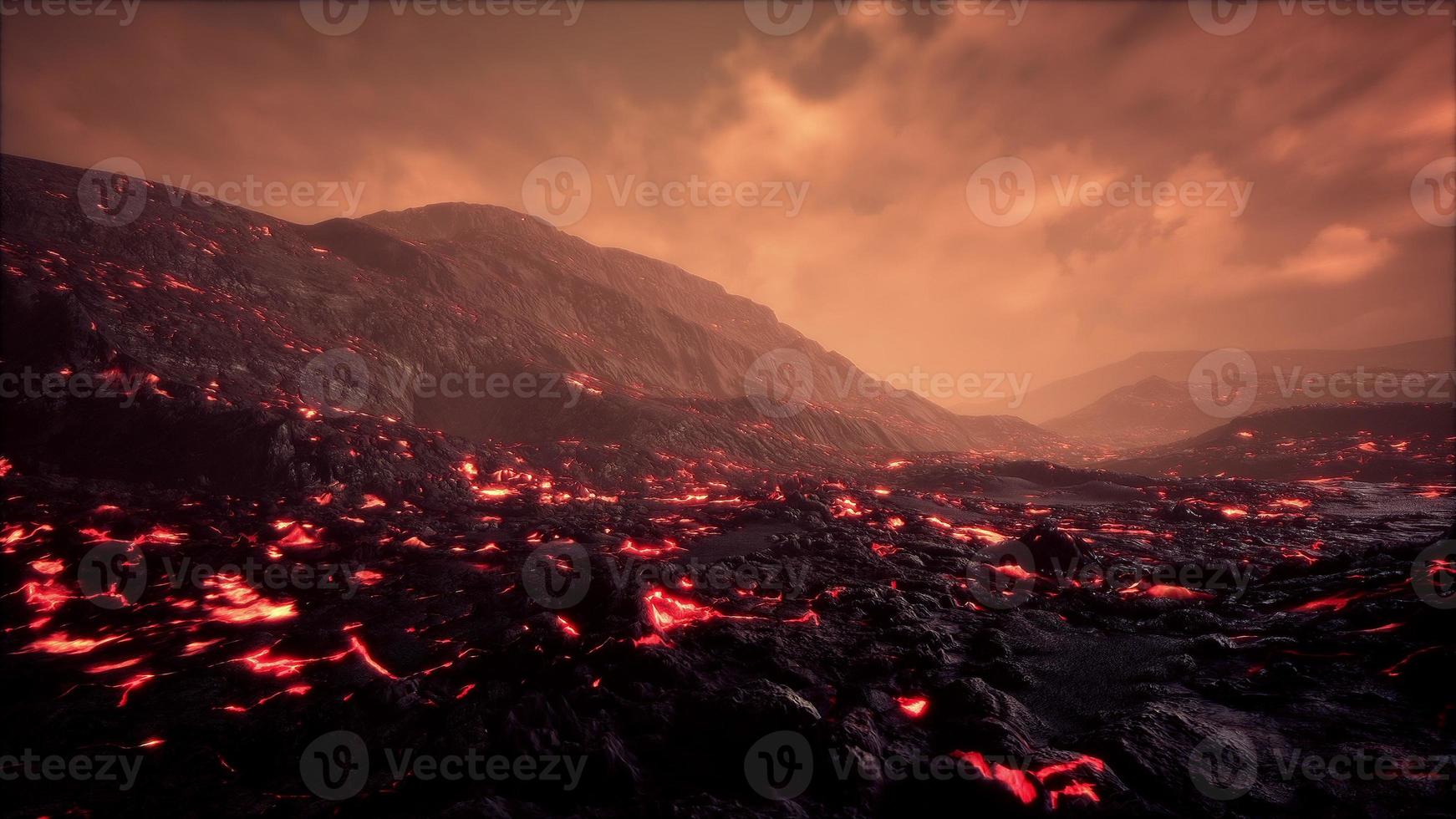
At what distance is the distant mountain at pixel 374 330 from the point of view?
22.7 metres

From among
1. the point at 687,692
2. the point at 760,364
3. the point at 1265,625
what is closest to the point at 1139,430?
the point at 760,364

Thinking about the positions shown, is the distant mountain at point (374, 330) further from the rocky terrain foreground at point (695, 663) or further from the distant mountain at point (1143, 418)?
the distant mountain at point (1143, 418)

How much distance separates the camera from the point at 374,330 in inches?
1474

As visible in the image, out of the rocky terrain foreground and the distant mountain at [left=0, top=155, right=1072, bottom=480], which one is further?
the distant mountain at [left=0, top=155, right=1072, bottom=480]

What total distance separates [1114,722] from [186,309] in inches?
1639

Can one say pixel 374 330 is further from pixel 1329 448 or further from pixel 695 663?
pixel 1329 448

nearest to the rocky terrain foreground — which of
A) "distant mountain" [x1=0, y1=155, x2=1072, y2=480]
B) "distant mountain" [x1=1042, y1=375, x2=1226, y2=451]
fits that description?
"distant mountain" [x1=0, y1=155, x2=1072, y2=480]

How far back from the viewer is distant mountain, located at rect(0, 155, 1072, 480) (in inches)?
893

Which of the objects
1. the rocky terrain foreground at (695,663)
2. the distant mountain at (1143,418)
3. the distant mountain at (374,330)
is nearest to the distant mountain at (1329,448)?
the distant mountain at (374,330)

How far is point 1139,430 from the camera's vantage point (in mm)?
155625

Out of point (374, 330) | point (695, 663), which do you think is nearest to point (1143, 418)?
point (695, 663)

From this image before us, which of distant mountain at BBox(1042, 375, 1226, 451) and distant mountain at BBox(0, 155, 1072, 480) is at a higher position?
distant mountain at BBox(0, 155, 1072, 480)

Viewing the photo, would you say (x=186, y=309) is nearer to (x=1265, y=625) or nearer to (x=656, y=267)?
(x=1265, y=625)

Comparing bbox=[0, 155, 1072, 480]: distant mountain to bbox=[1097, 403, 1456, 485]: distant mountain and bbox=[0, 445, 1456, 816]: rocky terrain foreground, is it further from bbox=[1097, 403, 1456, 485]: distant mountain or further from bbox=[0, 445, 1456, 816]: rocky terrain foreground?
bbox=[1097, 403, 1456, 485]: distant mountain
